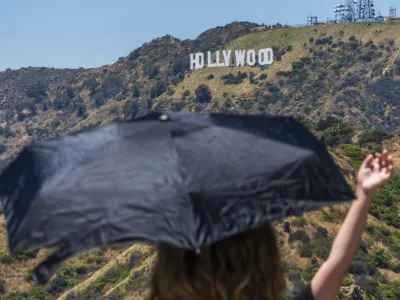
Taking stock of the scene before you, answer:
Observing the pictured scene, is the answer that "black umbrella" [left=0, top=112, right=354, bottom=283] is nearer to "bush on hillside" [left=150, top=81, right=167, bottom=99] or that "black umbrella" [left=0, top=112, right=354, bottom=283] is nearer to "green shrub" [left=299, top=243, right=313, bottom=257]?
"green shrub" [left=299, top=243, right=313, bottom=257]

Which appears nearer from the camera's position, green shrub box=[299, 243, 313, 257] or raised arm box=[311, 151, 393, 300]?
raised arm box=[311, 151, 393, 300]

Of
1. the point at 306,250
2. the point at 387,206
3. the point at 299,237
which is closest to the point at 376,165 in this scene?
the point at 306,250

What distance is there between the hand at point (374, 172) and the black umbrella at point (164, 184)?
0.20 metres

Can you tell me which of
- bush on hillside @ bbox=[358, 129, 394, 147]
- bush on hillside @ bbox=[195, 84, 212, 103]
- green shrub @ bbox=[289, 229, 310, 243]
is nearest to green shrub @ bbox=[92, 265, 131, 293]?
green shrub @ bbox=[289, 229, 310, 243]

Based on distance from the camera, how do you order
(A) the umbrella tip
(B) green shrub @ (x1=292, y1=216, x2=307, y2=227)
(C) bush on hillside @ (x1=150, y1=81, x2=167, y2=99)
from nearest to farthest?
(A) the umbrella tip, (B) green shrub @ (x1=292, y1=216, x2=307, y2=227), (C) bush on hillside @ (x1=150, y1=81, x2=167, y2=99)

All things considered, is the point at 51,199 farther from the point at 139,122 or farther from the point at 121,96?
the point at 121,96

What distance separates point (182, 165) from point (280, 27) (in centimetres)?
12120

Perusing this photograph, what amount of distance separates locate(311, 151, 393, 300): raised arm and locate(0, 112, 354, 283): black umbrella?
0.65ft

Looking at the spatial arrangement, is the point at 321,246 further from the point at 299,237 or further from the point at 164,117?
the point at 164,117

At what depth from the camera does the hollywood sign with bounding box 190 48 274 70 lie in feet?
342

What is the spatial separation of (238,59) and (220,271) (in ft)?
354

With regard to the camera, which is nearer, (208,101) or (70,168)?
(70,168)

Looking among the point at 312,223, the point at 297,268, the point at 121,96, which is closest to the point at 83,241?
the point at 297,268

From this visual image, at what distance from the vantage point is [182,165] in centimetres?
235
